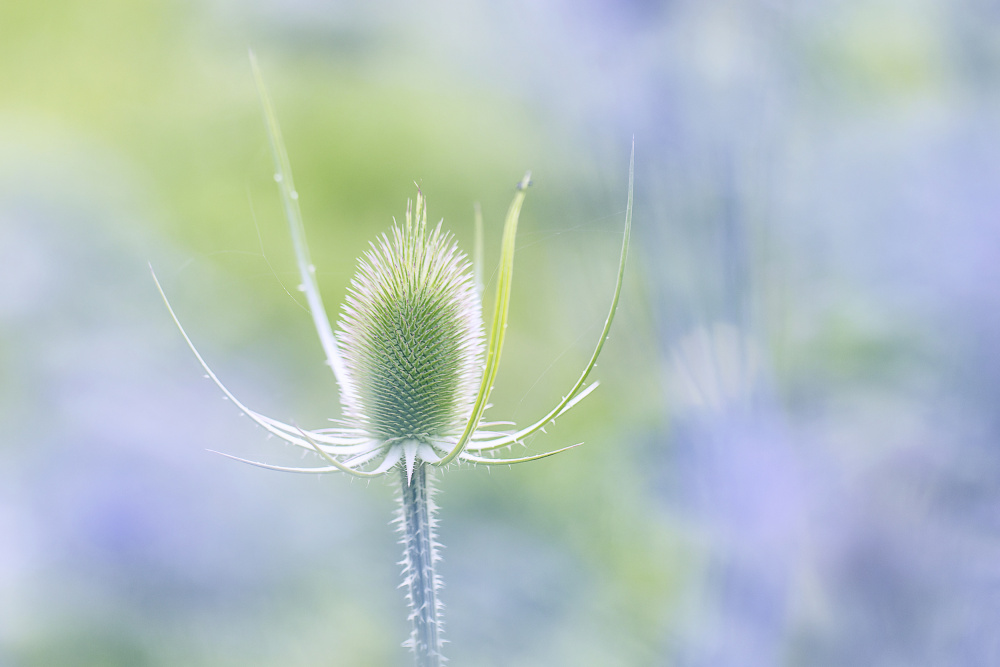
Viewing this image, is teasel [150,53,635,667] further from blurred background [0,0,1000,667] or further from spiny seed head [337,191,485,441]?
blurred background [0,0,1000,667]

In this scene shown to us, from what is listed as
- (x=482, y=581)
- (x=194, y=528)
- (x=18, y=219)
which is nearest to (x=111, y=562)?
(x=194, y=528)

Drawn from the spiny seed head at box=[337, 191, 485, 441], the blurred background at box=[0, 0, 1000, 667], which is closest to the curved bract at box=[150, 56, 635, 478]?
the spiny seed head at box=[337, 191, 485, 441]

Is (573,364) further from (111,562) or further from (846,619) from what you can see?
(111,562)

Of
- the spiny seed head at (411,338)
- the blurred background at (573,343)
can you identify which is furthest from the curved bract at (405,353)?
the blurred background at (573,343)

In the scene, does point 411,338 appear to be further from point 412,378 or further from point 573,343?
point 573,343

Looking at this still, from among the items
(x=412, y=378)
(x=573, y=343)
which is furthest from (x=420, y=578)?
(x=573, y=343)
